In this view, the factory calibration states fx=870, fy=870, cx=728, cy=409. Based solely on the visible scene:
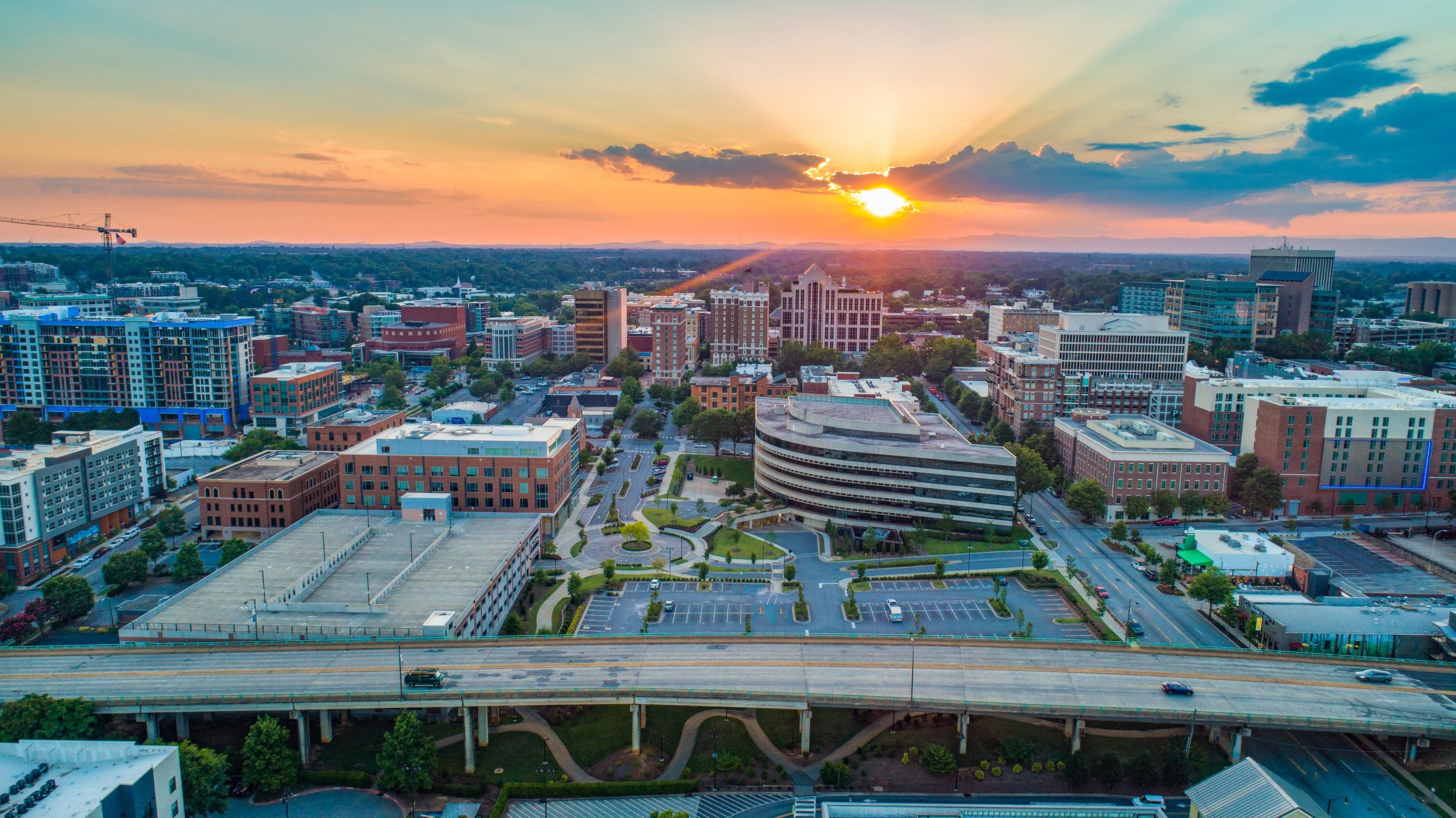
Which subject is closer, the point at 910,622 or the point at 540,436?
the point at 910,622

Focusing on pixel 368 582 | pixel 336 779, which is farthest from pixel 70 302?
pixel 336 779

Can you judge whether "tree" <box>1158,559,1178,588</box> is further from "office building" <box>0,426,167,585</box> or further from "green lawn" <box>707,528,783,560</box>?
"office building" <box>0,426,167,585</box>

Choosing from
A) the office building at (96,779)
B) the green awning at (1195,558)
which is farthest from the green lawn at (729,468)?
the office building at (96,779)

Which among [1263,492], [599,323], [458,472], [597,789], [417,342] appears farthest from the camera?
[599,323]

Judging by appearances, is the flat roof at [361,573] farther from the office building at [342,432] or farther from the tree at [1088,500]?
the tree at [1088,500]

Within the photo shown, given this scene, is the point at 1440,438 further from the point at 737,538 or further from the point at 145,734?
the point at 145,734

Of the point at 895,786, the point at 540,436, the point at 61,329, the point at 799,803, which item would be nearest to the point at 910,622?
the point at 895,786

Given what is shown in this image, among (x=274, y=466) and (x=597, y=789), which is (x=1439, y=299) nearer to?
(x=597, y=789)
